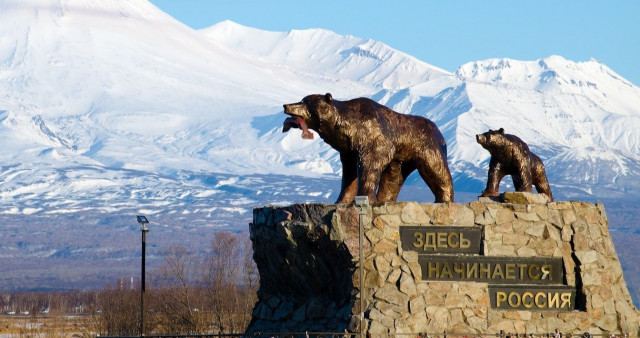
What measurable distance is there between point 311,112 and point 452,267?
419 centimetres

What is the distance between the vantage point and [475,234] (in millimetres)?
27922

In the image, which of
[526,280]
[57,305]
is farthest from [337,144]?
[57,305]

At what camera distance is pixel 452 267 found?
27.8m

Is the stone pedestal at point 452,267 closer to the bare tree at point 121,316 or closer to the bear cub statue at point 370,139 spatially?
the bear cub statue at point 370,139

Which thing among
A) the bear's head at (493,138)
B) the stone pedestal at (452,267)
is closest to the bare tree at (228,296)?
the bear's head at (493,138)

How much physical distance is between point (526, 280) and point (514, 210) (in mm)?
1297

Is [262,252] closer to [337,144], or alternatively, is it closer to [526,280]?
[337,144]

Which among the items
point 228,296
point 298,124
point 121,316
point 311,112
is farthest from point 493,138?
point 228,296

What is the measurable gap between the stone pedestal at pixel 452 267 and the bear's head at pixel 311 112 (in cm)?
168

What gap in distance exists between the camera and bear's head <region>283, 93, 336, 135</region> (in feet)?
96.2

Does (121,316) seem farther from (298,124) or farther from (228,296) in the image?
(298,124)

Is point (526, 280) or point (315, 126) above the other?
point (315, 126)

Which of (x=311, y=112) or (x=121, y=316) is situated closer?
(x=311, y=112)

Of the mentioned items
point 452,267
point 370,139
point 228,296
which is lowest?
point 452,267
